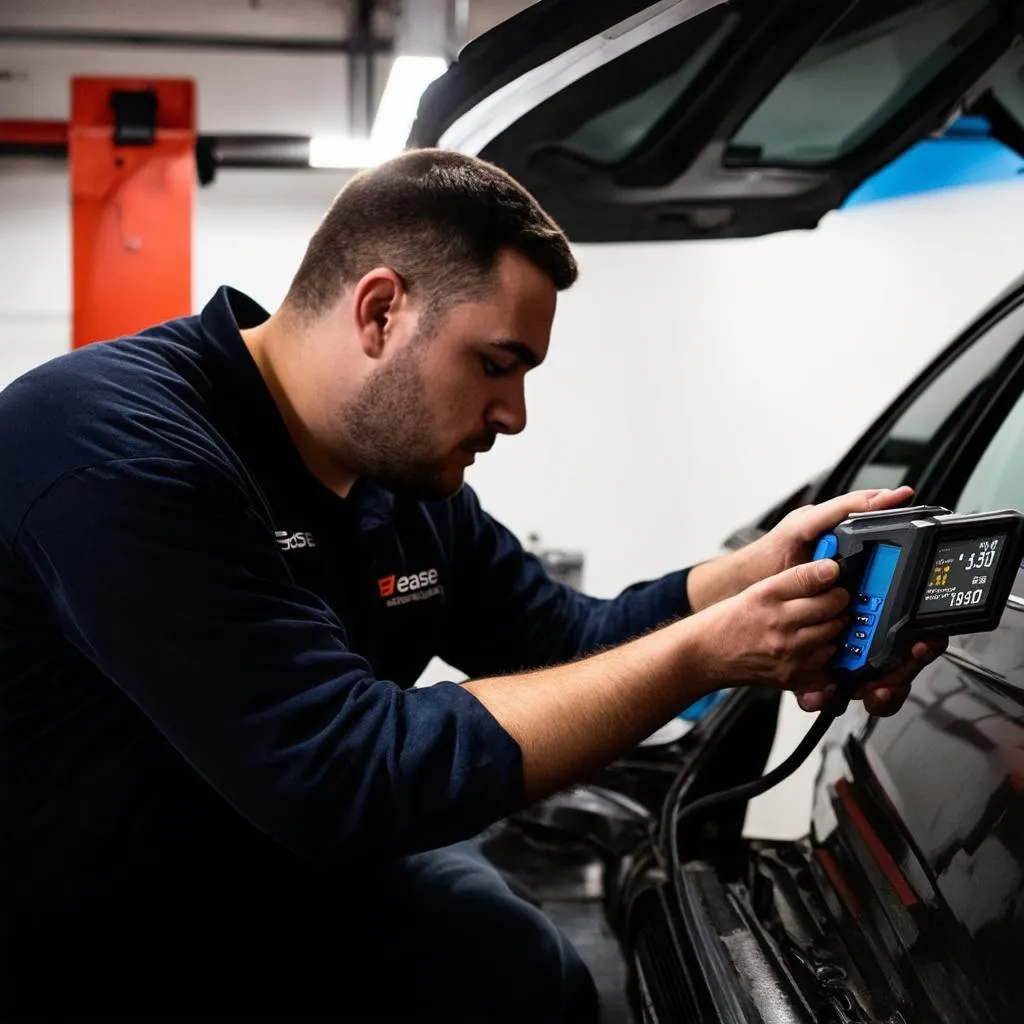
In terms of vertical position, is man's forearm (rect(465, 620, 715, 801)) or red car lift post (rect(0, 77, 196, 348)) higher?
red car lift post (rect(0, 77, 196, 348))

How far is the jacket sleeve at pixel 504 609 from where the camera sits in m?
1.66

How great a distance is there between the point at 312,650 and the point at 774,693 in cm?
89

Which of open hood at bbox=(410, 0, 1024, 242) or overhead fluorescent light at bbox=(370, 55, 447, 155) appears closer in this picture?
open hood at bbox=(410, 0, 1024, 242)

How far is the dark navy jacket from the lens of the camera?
997mm

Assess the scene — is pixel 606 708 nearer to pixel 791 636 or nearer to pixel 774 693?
pixel 791 636

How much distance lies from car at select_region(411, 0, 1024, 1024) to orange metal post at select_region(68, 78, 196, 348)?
2.99 metres

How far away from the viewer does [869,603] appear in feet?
3.15

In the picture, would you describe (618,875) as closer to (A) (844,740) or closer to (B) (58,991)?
(A) (844,740)

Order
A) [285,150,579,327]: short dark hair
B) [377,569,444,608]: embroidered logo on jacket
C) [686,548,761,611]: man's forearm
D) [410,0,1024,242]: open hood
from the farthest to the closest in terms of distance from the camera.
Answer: [377,569,444,608]: embroidered logo on jacket
[686,548,761,611]: man's forearm
[285,150,579,327]: short dark hair
[410,0,1024,242]: open hood

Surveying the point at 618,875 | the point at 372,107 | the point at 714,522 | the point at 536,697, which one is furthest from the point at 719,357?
the point at 536,697

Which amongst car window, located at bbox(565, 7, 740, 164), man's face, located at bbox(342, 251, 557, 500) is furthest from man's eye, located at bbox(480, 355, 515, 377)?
car window, located at bbox(565, 7, 740, 164)

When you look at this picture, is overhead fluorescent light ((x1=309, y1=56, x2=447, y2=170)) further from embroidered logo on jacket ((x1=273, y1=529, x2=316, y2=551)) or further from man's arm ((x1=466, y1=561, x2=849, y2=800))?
man's arm ((x1=466, y1=561, x2=849, y2=800))

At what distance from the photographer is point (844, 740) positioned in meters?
1.36

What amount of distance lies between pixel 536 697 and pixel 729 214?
1021mm
